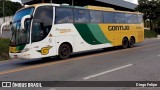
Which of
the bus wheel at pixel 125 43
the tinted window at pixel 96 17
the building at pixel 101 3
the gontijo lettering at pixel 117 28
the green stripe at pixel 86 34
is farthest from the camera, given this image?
the building at pixel 101 3

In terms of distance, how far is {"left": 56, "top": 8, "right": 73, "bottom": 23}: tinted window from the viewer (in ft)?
52.4

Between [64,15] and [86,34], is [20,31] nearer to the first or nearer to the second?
[64,15]

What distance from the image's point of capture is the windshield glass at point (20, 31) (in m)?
14.3

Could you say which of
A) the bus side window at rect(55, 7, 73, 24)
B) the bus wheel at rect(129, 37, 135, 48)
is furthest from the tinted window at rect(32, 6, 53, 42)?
the bus wheel at rect(129, 37, 135, 48)

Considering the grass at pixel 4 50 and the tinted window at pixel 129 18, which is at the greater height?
the tinted window at pixel 129 18

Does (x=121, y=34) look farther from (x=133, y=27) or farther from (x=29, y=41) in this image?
(x=29, y=41)

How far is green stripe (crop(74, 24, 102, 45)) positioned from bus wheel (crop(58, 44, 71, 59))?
1471 mm

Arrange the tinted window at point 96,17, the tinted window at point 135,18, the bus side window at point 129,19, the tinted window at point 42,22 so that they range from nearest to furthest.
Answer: the tinted window at point 42,22 < the tinted window at point 96,17 < the bus side window at point 129,19 < the tinted window at point 135,18

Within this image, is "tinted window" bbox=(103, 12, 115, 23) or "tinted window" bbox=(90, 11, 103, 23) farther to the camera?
"tinted window" bbox=(103, 12, 115, 23)

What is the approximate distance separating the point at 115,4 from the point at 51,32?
5280 centimetres

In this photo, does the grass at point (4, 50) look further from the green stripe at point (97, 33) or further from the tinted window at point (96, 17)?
the tinted window at point (96, 17)

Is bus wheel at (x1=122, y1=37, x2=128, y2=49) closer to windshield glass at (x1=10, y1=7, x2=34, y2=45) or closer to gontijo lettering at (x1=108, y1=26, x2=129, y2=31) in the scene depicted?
gontijo lettering at (x1=108, y1=26, x2=129, y2=31)

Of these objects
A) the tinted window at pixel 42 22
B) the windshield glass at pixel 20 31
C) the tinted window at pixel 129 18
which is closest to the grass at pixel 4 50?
the windshield glass at pixel 20 31

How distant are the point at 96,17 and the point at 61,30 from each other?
3672 mm
